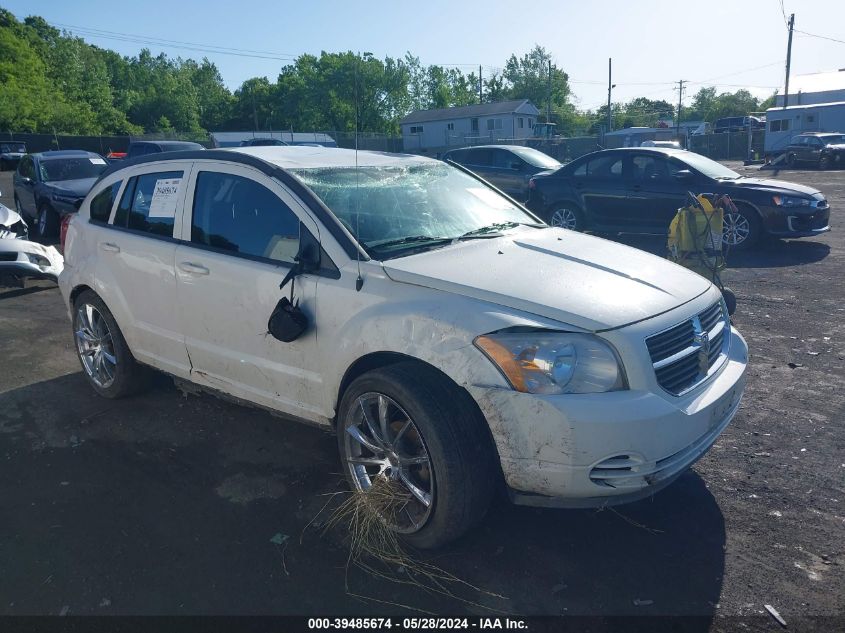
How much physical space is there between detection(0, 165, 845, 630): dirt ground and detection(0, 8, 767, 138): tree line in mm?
41413

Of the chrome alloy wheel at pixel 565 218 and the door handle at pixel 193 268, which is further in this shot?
the chrome alloy wheel at pixel 565 218

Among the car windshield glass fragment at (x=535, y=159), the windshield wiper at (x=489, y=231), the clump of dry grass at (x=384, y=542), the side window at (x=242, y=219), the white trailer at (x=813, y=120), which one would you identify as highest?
the white trailer at (x=813, y=120)

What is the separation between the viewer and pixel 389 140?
165 feet

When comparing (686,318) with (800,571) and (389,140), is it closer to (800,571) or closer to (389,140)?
(800,571)

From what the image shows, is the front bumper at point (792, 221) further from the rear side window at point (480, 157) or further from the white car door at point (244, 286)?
the white car door at point (244, 286)

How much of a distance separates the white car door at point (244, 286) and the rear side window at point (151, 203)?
190 mm

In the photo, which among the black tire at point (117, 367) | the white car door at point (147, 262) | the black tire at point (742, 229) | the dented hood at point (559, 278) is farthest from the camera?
the black tire at point (742, 229)

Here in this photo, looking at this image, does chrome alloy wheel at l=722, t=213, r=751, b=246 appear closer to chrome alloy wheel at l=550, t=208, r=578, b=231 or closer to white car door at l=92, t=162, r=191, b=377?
chrome alloy wheel at l=550, t=208, r=578, b=231

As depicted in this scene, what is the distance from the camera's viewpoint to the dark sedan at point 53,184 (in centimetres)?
1246

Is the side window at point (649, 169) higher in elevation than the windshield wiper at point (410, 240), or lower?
higher

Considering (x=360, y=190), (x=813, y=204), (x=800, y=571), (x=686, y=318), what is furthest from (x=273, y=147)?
(x=813, y=204)

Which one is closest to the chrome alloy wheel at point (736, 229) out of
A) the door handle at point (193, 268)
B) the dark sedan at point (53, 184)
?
the door handle at point (193, 268)

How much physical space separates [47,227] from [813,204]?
13.3 meters

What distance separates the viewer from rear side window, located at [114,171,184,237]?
4316 mm
